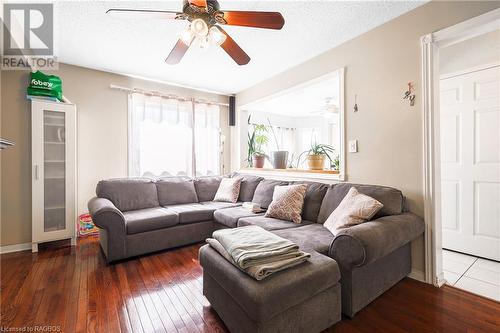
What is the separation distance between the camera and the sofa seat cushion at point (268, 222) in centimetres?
228

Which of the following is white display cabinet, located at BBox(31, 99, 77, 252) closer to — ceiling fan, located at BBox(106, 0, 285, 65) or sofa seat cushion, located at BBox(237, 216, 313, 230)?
ceiling fan, located at BBox(106, 0, 285, 65)

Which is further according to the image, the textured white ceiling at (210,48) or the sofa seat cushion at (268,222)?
the sofa seat cushion at (268,222)

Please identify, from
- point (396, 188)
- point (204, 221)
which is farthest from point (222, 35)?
point (204, 221)

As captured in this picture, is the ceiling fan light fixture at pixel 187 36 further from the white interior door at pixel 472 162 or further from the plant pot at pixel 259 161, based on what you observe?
the white interior door at pixel 472 162

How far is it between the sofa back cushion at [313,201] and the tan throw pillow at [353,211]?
344mm

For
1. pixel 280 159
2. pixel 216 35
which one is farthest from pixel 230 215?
pixel 216 35

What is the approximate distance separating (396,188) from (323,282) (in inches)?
53.0

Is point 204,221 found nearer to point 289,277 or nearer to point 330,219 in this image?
point 330,219

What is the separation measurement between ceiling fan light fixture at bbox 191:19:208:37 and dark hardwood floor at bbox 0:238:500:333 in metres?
1.94

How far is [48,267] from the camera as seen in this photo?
232 cm

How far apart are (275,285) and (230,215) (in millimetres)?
1593

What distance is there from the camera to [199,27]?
4.90 feet

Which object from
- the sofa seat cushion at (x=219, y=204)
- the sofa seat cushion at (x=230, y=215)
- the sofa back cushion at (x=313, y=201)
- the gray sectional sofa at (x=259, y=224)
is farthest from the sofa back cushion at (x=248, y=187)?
the sofa back cushion at (x=313, y=201)

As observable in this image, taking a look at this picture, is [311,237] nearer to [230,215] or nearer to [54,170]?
[230,215]
